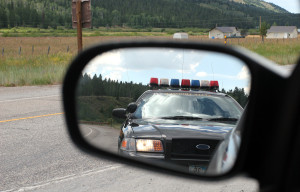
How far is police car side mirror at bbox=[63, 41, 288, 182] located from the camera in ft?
4.20

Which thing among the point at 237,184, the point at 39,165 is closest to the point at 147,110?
the point at 237,184

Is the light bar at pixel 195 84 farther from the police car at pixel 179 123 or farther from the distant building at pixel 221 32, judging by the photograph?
the distant building at pixel 221 32

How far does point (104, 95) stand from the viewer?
2475mm

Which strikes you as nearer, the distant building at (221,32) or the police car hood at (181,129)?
the police car hood at (181,129)

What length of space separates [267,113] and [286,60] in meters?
32.3

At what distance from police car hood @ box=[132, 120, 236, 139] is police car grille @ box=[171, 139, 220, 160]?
0.18 ft

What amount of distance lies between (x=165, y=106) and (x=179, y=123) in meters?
0.24

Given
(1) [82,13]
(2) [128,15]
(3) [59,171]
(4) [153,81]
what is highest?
(1) [82,13]

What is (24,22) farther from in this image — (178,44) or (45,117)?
(178,44)

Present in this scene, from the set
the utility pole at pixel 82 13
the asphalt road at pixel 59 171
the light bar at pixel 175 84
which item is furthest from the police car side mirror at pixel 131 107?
the utility pole at pixel 82 13

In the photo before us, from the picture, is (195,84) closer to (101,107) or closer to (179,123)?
(179,123)

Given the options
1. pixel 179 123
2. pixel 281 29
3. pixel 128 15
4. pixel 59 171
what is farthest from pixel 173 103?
pixel 128 15

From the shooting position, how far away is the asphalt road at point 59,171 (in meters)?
5.16

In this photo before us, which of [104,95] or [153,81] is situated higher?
[153,81]
